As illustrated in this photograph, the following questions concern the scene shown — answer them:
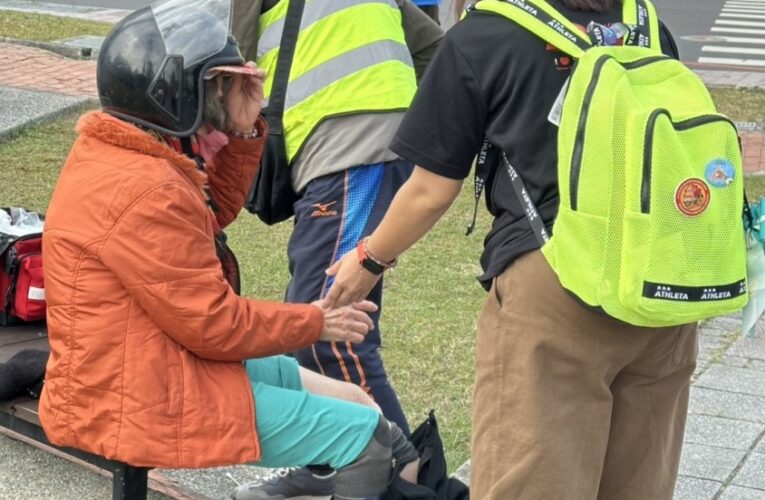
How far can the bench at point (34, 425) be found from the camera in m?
3.19

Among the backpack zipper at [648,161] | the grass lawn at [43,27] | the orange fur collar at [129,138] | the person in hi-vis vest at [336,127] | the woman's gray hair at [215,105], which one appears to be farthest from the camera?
the grass lawn at [43,27]

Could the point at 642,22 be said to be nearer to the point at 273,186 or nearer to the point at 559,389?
the point at 559,389

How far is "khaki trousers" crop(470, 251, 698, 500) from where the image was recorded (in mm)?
2562

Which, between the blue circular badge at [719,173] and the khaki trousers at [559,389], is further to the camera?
the khaki trousers at [559,389]

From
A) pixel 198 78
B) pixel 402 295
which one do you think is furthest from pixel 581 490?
pixel 402 295

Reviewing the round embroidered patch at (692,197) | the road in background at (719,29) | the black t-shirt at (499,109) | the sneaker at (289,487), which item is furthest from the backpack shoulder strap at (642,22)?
the road in background at (719,29)

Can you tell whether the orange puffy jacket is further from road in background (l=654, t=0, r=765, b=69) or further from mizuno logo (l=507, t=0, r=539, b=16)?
road in background (l=654, t=0, r=765, b=69)

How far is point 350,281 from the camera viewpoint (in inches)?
117

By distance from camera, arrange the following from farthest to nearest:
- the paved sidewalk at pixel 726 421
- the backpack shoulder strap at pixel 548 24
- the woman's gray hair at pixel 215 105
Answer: the paved sidewalk at pixel 726 421, the woman's gray hair at pixel 215 105, the backpack shoulder strap at pixel 548 24

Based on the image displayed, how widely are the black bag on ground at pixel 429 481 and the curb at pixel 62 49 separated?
830 cm

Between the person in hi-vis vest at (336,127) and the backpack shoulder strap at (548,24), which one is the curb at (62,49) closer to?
the person in hi-vis vest at (336,127)

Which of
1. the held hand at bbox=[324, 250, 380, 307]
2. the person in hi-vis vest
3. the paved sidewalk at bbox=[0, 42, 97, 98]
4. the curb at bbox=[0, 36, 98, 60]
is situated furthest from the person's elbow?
the curb at bbox=[0, 36, 98, 60]

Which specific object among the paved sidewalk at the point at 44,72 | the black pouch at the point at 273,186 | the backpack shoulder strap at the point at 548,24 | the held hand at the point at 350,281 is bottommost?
the paved sidewalk at the point at 44,72

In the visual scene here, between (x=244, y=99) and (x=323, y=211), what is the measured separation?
2.01ft
